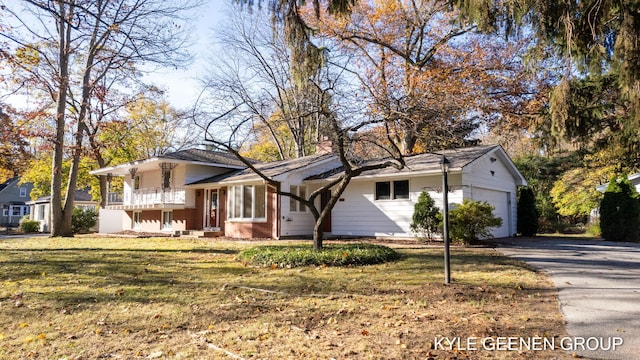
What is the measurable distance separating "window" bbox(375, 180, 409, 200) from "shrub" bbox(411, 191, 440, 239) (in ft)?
4.68

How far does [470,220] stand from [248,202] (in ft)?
32.7

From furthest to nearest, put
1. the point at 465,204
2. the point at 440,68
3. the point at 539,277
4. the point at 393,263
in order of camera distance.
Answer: the point at 440,68 → the point at 465,204 → the point at 393,263 → the point at 539,277

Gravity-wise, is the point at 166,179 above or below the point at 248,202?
above

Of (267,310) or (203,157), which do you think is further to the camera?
(203,157)

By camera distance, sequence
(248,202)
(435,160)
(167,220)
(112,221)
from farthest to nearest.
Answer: (112,221)
(167,220)
(248,202)
(435,160)

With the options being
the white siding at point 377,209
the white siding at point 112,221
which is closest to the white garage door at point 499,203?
the white siding at point 377,209

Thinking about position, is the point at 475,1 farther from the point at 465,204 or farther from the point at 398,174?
the point at 398,174

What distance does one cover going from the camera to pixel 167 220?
23.7m

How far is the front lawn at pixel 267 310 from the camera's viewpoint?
4.15 metres

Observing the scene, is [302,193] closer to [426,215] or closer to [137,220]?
[426,215]

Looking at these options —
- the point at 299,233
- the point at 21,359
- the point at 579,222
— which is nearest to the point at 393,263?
the point at 21,359

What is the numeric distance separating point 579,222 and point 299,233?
68.1 feet

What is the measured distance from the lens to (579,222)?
27938 millimetres

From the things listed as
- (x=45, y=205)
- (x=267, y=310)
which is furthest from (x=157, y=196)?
(x=45, y=205)
